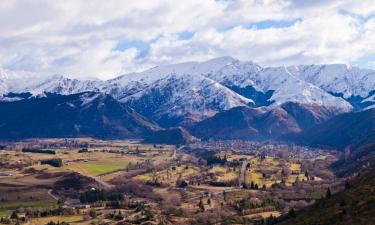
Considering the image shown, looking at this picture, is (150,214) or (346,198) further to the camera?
(150,214)

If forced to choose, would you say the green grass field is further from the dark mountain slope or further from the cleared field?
the dark mountain slope

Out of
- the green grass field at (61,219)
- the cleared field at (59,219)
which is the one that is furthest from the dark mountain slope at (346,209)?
the cleared field at (59,219)

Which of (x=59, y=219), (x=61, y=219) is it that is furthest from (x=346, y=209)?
(x=59, y=219)

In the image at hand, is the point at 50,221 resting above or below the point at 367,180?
below

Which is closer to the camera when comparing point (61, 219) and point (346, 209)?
point (346, 209)

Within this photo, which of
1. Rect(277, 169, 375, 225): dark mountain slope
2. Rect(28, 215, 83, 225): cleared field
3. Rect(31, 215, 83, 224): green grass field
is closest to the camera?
Rect(277, 169, 375, 225): dark mountain slope

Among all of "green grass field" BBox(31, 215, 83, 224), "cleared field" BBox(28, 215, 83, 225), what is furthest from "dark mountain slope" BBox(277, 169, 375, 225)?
"cleared field" BBox(28, 215, 83, 225)

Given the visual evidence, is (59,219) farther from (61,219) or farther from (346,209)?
(346,209)

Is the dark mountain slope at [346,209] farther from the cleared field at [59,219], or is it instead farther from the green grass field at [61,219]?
the cleared field at [59,219]

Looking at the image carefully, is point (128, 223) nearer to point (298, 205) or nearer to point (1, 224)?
point (1, 224)

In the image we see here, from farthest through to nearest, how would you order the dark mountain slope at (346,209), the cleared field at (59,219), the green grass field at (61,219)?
the green grass field at (61,219) < the cleared field at (59,219) < the dark mountain slope at (346,209)

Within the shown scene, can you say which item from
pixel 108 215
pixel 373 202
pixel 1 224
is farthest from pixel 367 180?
pixel 1 224
